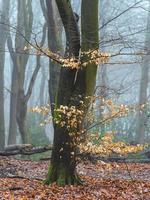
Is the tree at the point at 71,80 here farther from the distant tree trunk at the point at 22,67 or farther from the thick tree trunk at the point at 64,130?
the distant tree trunk at the point at 22,67

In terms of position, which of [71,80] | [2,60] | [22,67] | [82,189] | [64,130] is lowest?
[82,189]

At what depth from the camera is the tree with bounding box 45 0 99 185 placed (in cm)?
1034

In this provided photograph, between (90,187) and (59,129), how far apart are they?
1.64 m

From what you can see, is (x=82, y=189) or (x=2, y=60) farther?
(x=2, y=60)

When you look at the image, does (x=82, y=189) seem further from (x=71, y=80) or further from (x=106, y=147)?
(x=71, y=80)

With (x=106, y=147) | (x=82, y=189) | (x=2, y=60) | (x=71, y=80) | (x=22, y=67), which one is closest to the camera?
(x=106, y=147)

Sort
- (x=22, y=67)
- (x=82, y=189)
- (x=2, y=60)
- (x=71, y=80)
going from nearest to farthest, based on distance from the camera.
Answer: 1. (x=82, y=189)
2. (x=71, y=80)
3. (x=22, y=67)
4. (x=2, y=60)

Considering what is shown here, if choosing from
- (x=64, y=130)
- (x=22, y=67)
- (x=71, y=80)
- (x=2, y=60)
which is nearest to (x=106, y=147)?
(x=64, y=130)

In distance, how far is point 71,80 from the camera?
10500mm

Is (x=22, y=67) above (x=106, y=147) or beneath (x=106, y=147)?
above

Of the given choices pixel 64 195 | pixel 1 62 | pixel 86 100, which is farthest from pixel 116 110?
pixel 1 62

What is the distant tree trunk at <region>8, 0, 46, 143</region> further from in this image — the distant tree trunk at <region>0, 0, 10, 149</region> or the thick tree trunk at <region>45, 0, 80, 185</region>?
the thick tree trunk at <region>45, 0, 80, 185</region>

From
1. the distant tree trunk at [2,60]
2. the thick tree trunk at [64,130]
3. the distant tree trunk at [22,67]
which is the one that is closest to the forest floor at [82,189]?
the thick tree trunk at [64,130]

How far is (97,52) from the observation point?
31.6ft
